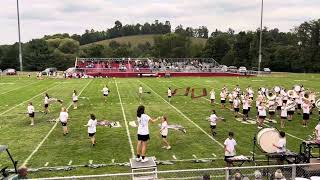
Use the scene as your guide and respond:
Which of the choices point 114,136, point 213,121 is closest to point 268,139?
point 213,121

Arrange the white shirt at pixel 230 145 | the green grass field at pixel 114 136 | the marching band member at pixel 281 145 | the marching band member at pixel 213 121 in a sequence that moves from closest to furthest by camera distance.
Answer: the marching band member at pixel 281 145, the white shirt at pixel 230 145, the green grass field at pixel 114 136, the marching band member at pixel 213 121

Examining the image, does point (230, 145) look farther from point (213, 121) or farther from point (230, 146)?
point (213, 121)

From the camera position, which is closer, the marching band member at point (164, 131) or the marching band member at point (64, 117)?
the marching band member at point (164, 131)

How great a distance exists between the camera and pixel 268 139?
44.3 ft

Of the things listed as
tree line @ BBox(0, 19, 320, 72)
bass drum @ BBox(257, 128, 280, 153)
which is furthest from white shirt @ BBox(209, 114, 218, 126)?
tree line @ BBox(0, 19, 320, 72)

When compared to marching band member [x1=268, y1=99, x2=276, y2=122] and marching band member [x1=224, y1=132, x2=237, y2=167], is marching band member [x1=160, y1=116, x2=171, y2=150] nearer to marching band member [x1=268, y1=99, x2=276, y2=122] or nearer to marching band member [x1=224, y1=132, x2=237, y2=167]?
marching band member [x1=224, y1=132, x2=237, y2=167]

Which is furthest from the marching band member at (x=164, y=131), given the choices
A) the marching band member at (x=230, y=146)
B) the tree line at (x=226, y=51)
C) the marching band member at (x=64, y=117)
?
the tree line at (x=226, y=51)

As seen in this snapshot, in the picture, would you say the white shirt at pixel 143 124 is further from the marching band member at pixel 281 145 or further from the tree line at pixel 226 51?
the tree line at pixel 226 51

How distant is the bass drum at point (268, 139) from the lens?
13453mm

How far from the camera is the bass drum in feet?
44.1

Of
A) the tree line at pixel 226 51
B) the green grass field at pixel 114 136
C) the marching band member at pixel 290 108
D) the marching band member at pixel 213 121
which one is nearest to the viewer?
the green grass field at pixel 114 136

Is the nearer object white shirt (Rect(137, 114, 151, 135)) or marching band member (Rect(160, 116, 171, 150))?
white shirt (Rect(137, 114, 151, 135))

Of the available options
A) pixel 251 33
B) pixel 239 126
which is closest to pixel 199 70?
pixel 251 33

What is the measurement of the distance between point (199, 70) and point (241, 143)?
58.5 meters
